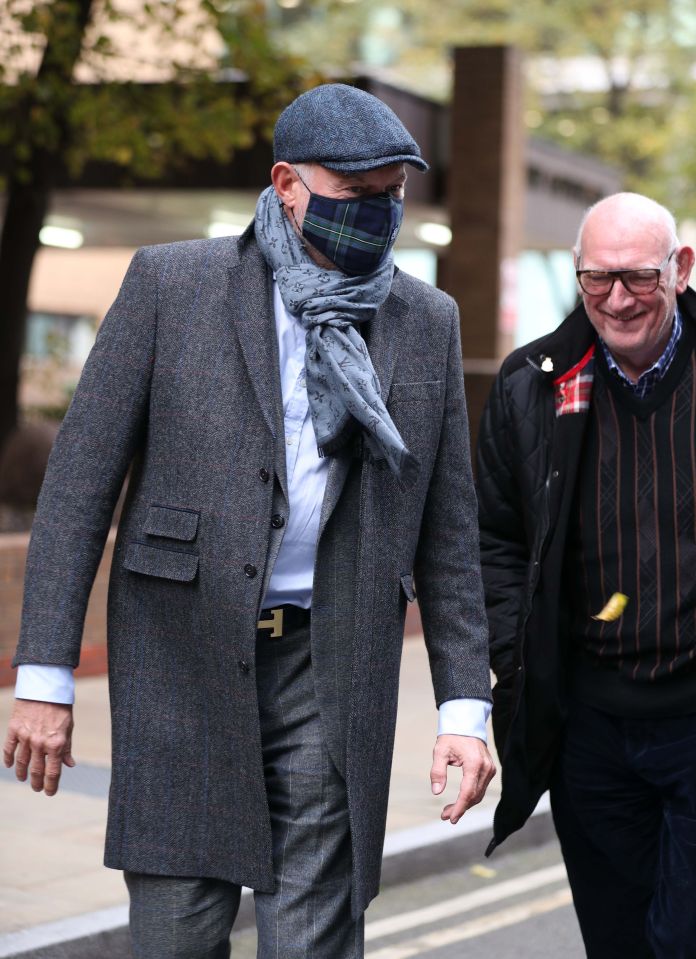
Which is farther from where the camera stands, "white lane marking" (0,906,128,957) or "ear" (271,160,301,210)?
"white lane marking" (0,906,128,957)

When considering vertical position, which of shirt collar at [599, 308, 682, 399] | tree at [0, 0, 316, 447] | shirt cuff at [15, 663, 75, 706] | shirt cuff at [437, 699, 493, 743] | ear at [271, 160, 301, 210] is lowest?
tree at [0, 0, 316, 447]

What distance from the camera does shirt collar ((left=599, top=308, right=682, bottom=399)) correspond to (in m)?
3.69

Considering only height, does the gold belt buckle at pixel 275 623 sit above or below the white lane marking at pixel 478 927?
above

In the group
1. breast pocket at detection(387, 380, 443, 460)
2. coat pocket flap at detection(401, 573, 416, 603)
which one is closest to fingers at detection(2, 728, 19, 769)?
coat pocket flap at detection(401, 573, 416, 603)

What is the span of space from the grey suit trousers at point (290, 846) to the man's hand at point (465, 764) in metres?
0.22

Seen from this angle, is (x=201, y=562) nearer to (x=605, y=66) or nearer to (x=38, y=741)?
(x=38, y=741)

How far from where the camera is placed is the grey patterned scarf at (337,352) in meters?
3.03

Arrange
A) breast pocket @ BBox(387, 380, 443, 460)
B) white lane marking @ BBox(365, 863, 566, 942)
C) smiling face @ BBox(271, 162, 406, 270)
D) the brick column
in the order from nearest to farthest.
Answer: smiling face @ BBox(271, 162, 406, 270) < breast pocket @ BBox(387, 380, 443, 460) < white lane marking @ BBox(365, 863, 566, 942) < the brick column

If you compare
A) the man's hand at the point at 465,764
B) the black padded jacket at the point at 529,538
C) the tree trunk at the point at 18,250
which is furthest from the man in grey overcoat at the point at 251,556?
the tree trunk at the point at 18,250

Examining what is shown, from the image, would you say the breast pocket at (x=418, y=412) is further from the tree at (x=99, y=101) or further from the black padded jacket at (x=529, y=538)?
the tree at (x=99, y=101)

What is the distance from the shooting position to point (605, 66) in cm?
3766

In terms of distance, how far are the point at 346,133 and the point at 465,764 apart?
3.98ft

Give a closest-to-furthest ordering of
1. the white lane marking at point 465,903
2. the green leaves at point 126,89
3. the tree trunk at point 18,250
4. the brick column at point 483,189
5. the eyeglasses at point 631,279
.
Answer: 1. the eyeglasses at point 631,279
2. the white lane marking at point 465,903
3. the green leaves at point 126,89
4. the tree trunk at point 18,250
5. the brick column at point 483,189

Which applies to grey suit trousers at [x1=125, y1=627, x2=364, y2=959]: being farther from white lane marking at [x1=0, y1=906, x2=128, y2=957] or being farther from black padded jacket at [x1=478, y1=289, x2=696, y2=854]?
white lane marking at [x1=0, y1=906, x2=128, y2=957]
